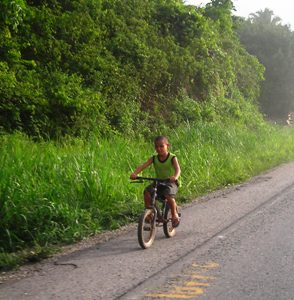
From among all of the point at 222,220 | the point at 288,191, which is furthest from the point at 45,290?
Answer: the point at 288,191

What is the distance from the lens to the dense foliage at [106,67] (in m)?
12.4

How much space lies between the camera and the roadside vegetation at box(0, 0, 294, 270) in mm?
8195

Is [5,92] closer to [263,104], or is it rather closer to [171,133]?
[171,133]

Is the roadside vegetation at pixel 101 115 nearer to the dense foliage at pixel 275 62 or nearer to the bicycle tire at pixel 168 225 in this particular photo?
the bicycle tire at pixel 168 225

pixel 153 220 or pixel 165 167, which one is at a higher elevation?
pixel 165 167

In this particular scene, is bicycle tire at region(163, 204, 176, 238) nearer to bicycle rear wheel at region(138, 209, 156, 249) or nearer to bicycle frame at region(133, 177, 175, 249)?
bicycle frame at region(133, 177, 175, 249)

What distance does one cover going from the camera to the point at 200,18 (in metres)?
21.5

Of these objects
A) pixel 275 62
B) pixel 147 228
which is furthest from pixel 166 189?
pixel 275 62

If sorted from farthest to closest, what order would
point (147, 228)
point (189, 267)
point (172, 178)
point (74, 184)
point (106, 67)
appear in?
point (106, 67) < point (74, 184) < point (172, 178) < point (147, 228) < point (189, 267)

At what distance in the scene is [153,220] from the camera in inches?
297

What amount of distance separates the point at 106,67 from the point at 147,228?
28.1ft

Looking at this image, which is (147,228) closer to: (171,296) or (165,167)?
(165,167)

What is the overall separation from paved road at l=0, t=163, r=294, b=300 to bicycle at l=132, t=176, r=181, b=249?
130 millimetres

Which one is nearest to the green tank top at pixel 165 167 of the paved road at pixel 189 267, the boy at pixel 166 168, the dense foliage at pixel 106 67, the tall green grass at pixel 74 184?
the boy at pixel 166 168
